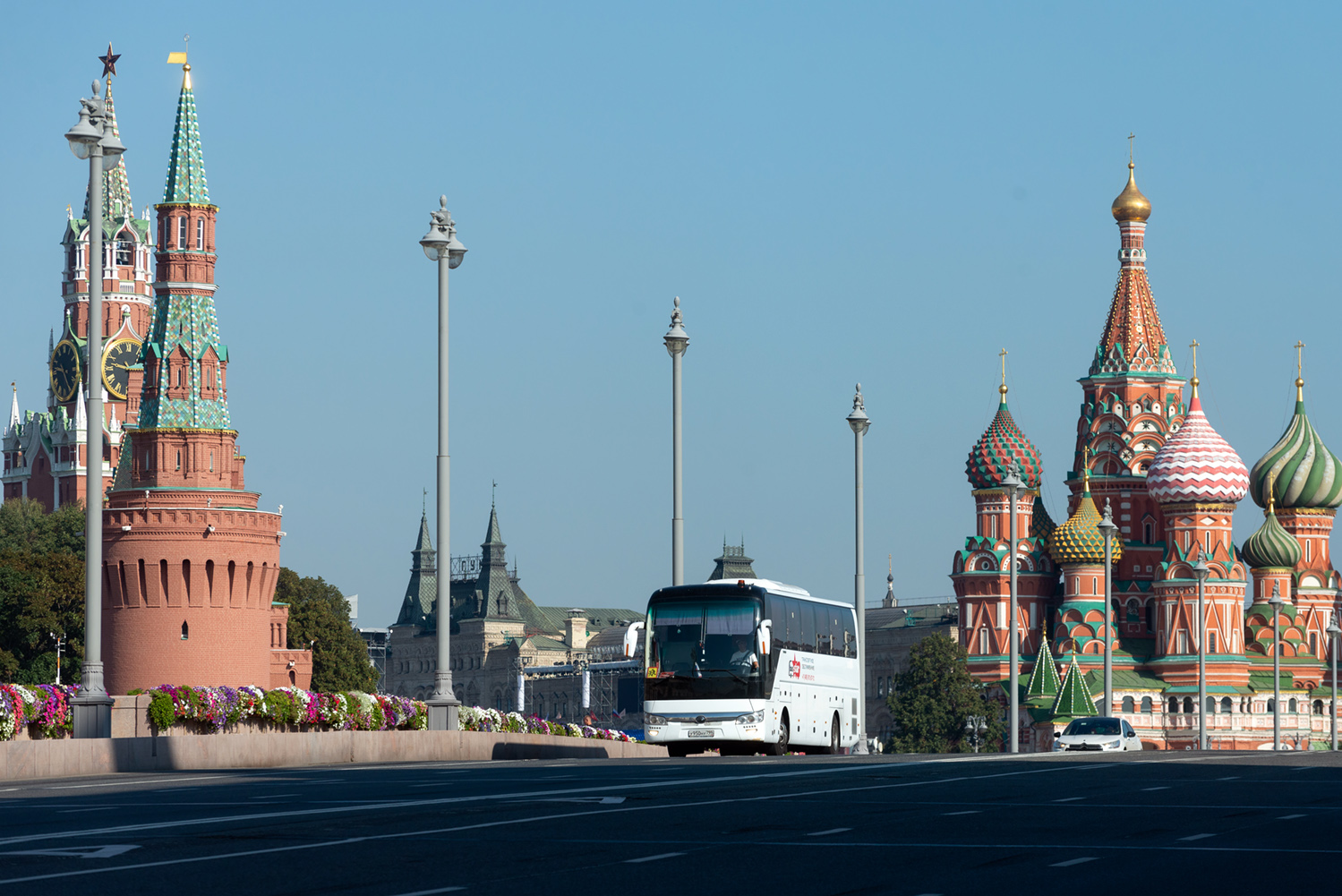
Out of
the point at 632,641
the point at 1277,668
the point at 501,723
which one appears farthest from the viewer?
the point at 1277,668

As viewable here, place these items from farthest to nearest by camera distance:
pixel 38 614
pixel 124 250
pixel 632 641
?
1. pixel 124 250
2. pixel 38 614
3. pixel 632 641

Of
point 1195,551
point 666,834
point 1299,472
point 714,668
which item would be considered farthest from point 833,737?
point 1299,472

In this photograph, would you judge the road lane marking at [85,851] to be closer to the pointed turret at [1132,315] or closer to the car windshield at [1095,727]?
the car windshield at [1095,727]

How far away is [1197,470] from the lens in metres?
129

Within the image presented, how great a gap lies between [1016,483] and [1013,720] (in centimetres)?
736

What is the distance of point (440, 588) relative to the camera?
37375 millimetres

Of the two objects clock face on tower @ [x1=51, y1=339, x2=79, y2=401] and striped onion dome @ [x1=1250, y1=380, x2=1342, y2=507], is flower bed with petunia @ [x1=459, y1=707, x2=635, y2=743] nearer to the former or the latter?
striped onion dome @ [x1=1250, y1=380, x2=1342, y2=507]

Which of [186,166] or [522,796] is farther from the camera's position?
[186,166]

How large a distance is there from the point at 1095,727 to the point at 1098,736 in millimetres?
701

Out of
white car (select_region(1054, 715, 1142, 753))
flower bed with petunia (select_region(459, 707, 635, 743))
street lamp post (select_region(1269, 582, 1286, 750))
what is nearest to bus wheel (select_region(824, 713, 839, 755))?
flower bed with petunia (select_region(459, 707, 635, 743))

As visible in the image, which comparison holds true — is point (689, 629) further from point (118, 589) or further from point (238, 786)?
point (118, 589)

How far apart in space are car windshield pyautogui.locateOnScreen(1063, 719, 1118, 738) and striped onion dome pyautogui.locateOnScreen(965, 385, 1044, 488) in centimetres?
8104

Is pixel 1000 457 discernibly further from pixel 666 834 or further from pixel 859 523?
pixel 666 834

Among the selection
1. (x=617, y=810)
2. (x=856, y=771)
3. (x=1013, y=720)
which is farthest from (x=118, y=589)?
(x=617, y=810)
